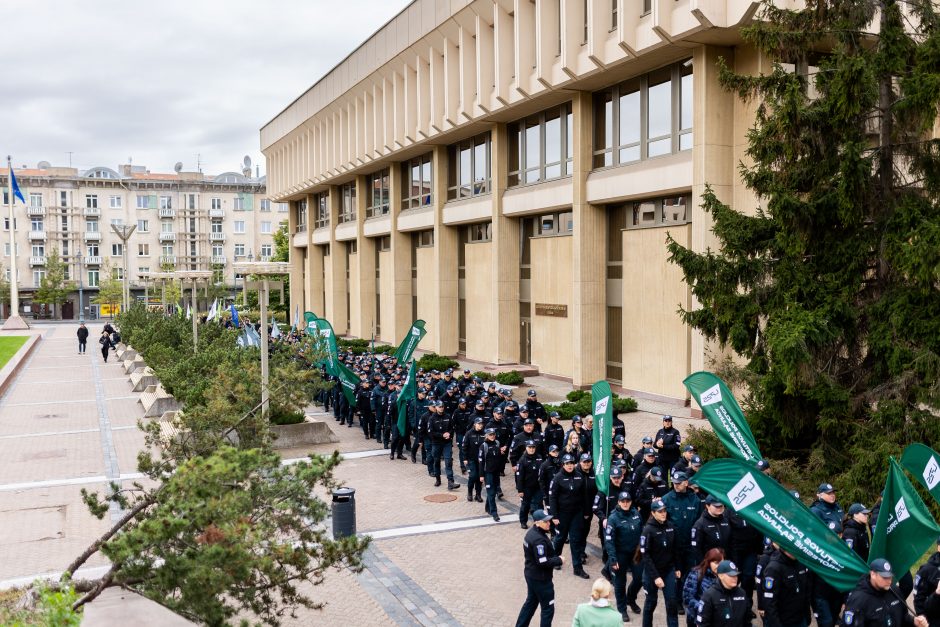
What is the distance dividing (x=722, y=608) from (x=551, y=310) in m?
21.5

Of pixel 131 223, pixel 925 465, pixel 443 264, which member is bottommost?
pixel 925 465

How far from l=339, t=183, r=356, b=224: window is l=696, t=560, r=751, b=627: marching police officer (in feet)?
138

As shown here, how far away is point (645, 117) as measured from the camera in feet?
78.2

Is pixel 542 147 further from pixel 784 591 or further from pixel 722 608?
pixel 722 608

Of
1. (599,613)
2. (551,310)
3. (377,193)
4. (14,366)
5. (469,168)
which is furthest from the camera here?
(377,193)

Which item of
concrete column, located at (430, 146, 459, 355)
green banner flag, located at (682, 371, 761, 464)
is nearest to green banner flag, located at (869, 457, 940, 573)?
green banner flag, located at (682, 371, 761, 464)

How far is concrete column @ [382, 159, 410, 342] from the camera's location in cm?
4097

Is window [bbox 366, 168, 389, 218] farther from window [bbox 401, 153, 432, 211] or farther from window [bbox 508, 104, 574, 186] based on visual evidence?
window [bbox 508, 104, 574, 186]

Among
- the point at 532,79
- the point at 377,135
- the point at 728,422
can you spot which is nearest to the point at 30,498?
the point at 728,422

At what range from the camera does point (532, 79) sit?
27016mm

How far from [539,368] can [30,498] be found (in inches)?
710

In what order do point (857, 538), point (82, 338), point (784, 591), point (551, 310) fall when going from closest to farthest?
1. point (784, 591)
2. point (857, 538)
3. point (551, 310)
4. point (82, 338)

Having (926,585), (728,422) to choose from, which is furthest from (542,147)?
(926,585)

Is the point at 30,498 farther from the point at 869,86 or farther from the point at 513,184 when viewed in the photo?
the point at 513,184
